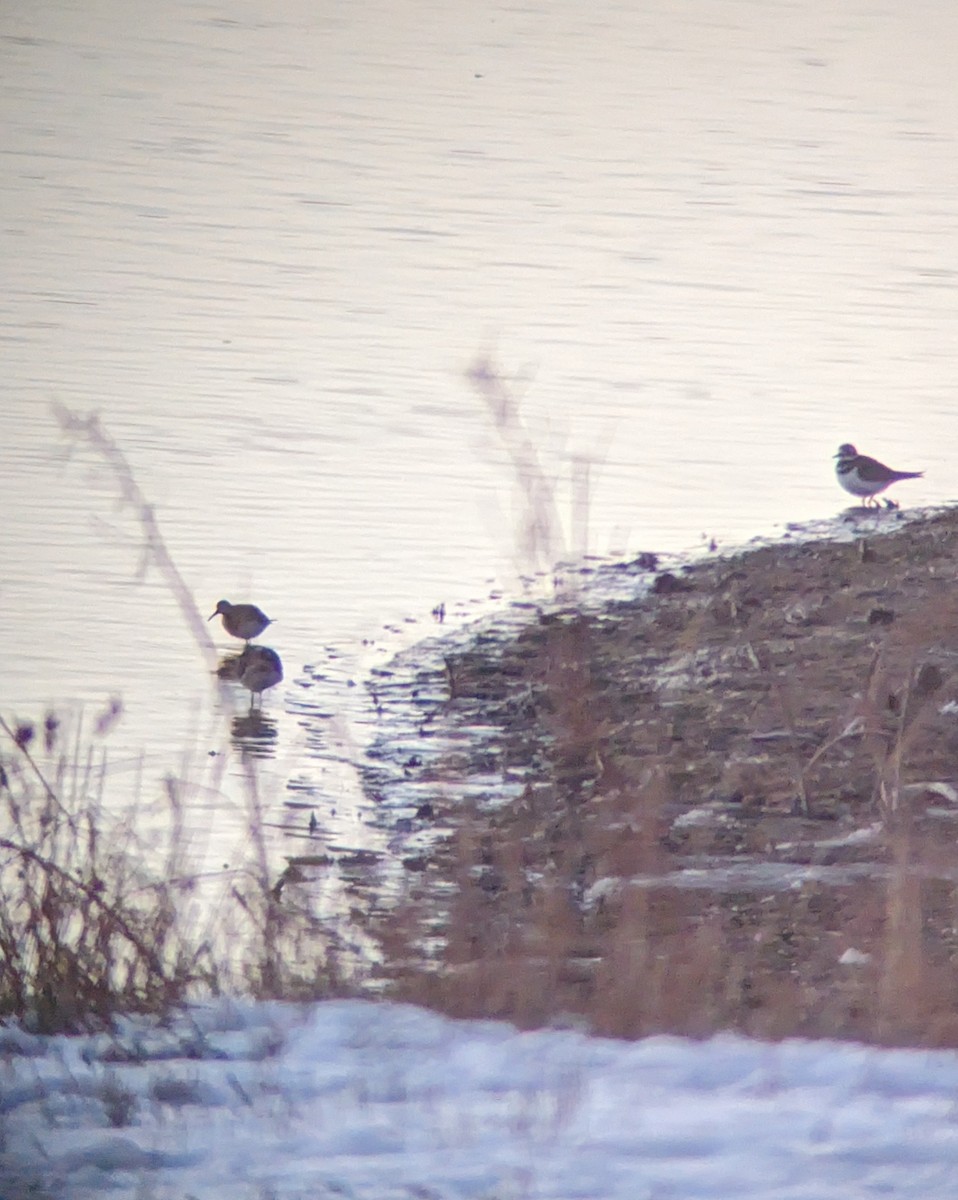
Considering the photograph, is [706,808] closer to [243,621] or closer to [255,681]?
[255,681]

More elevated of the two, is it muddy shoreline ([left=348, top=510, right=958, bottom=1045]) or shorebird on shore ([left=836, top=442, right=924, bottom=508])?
shorebird on shore ([left=836, top=442, right=924, bottom=508])

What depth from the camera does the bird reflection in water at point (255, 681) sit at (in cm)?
902

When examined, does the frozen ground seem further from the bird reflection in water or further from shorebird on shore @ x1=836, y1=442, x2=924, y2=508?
shorebird on shore @ x1=836, y1=442, x2=924, y2=508

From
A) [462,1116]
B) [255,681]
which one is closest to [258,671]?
[255,681]

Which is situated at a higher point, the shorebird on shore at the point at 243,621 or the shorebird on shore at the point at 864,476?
the shorebird on shore at the point at 864,476

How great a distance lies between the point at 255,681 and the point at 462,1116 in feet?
20.6

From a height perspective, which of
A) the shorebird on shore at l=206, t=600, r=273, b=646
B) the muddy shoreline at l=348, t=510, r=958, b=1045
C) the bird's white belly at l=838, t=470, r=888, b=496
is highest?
the bird's white belly at l=838, t=470, r=888, b=496

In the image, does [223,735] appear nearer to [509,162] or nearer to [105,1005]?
[105,1005]

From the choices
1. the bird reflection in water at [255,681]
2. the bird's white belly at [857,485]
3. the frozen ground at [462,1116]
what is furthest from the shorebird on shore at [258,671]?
the frozen ground at [462,1116]

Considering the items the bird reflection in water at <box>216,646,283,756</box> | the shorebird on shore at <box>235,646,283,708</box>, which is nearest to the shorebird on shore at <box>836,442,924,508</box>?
the bird reflection in water at <box>216,646,283,756</box>

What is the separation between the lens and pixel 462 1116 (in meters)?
3.51

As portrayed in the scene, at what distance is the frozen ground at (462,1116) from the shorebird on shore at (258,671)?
18.5 feet

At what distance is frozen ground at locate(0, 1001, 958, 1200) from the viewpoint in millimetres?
3283

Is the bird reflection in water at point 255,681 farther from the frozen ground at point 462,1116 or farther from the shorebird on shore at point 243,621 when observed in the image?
the frozen ground at point 462,1116
